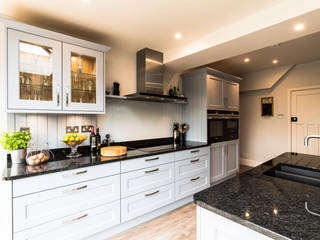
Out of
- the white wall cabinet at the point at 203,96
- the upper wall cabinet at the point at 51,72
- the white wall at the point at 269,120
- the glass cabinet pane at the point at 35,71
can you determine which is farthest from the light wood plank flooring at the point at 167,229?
the white wall at the point at 269,120

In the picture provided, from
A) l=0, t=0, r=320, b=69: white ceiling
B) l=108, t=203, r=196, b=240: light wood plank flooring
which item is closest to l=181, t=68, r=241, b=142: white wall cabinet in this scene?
l=0, t=0, r=320, b=69: white ceiling

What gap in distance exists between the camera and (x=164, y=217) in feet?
7.37

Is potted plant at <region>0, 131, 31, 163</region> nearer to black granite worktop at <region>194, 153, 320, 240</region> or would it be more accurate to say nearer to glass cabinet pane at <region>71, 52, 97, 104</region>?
glass cabinet pane at <region>71, 52, 97, 104</region>

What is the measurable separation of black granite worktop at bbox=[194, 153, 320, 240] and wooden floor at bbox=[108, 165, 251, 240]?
3.90 feet

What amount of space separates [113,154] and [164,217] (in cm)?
111

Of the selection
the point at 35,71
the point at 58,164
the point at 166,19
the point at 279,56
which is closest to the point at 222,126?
the point at 279,56

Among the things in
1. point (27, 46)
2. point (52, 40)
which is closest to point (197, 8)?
point (52, 40)

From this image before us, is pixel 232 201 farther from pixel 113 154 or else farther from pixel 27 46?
pixel 27 46

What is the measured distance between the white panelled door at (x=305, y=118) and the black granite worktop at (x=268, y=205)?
11.8 ft

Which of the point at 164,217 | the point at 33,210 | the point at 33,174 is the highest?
the point at 33,174

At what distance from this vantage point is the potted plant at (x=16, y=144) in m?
1.60

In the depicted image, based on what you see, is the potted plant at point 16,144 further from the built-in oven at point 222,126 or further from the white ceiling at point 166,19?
the built-in oven at point 222,126

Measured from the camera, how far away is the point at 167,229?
1990mm

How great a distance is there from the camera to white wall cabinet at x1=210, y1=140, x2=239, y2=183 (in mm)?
3115
